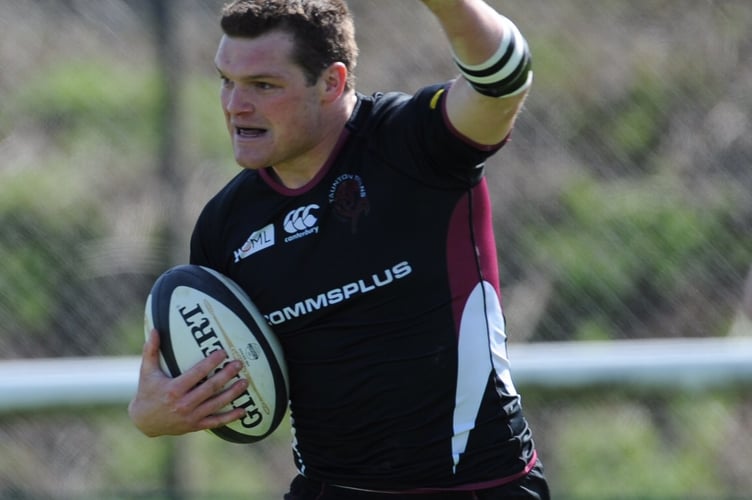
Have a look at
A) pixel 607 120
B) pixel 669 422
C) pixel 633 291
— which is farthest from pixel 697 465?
pixel 607 120

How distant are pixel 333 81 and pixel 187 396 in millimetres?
996

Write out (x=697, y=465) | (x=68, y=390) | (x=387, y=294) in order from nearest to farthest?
(x=387, y=294) → (x=68, y=390) → (x=697, y=465)

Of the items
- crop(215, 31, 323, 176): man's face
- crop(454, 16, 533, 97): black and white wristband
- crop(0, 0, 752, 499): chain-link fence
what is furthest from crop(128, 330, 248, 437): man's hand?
crop(0, 0, 752, 499): chain-link fence

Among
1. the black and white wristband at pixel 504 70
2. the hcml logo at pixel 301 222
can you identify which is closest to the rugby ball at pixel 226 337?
the hcml logo at pixel 301 222

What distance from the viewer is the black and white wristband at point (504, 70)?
312 cm

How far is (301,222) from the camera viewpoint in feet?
12.0

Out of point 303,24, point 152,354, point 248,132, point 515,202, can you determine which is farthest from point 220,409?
point 515,202

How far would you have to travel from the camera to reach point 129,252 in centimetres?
588

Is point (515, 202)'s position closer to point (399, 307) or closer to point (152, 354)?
point (399, 307)

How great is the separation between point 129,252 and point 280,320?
2330 millimetres

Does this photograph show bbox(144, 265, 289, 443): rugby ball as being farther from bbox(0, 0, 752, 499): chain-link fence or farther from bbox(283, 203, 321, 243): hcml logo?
bbox(0, 0, 752, 499): chain-link fence

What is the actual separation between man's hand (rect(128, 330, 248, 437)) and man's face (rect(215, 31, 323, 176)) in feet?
1.94

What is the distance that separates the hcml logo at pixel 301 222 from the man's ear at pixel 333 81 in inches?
12.9

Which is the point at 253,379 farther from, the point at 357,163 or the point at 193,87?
the point at 193,87
